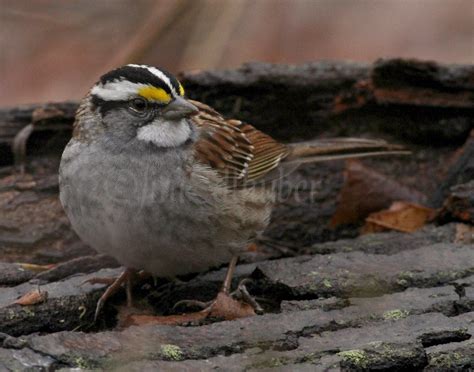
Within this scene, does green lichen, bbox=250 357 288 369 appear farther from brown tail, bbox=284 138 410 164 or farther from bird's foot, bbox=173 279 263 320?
brown tail, bbox=284 138 410 164

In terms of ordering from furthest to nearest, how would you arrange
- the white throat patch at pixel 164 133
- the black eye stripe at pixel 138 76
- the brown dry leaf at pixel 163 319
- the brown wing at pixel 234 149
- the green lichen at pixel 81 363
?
the brown wing at pixel 234 149, the white throat patch at pixel 164 133, the black eye stripe at pixel 138 76, the brown dry leaf at pixel 163 319, the green lichen at pixel 81 363

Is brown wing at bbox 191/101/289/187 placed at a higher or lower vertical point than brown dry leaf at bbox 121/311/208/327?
higher

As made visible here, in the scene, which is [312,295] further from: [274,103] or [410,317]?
[274,103]

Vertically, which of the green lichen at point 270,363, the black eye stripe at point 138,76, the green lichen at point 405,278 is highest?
the black eye stripe at point 138,76

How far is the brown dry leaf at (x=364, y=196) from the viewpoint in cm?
569

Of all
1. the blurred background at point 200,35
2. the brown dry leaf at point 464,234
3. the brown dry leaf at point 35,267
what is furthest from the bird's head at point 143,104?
the blurred background at point 200,35

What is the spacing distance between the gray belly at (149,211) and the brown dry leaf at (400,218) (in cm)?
111

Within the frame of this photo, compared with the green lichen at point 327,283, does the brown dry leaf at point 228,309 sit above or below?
below

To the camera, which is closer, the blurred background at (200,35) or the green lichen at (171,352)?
the green lichen at (171,352)

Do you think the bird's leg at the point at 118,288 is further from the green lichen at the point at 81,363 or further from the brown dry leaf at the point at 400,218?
the brown dry leaf at the point at 400,218

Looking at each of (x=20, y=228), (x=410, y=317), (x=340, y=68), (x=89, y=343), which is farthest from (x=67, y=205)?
(x=340, y=68)

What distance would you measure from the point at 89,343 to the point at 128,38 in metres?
4.89

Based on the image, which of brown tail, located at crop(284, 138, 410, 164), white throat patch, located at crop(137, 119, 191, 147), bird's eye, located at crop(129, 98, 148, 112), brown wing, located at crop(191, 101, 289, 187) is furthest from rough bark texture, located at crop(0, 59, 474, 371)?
bird's eye, located at crop(129, 98, 148, 112)

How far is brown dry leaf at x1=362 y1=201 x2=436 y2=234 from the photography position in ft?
18.2
